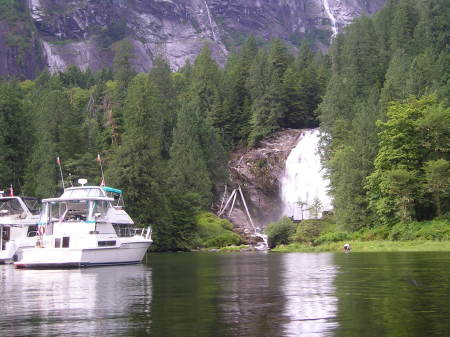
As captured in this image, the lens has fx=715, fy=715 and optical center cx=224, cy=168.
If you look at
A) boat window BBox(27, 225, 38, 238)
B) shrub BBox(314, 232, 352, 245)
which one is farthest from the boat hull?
shrub BBox(314, 232, 352, 245)

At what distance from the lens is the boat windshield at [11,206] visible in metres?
64.6

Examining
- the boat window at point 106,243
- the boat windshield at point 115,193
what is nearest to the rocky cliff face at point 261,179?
the boat windshield at point 115,193

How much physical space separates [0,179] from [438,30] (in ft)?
212

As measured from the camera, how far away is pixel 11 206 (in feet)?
214

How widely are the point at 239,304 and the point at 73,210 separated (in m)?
32.0

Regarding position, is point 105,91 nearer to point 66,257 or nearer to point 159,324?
point 66,257

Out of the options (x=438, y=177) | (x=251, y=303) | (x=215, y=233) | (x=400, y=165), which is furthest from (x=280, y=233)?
(x=251, y=303)

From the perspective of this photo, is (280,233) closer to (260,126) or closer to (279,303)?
(260,126)

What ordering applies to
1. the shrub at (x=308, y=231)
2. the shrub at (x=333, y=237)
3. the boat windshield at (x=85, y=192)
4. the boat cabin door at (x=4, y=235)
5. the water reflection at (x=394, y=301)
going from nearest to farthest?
the water reflection at (x=394, y=301)
the boat windshield at (x=85, y=192)
the boat cabin door at (x=4, y=235)
the shrub at (x=333, y=237)
the shrub at (x=308, y=231)

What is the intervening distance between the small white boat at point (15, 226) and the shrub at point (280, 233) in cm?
2497

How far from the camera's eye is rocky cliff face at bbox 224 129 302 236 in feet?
309

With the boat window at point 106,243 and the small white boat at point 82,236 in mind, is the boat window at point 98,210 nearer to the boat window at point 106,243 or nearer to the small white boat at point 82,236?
the small white boat at point 82,236

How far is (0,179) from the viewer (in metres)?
79.2

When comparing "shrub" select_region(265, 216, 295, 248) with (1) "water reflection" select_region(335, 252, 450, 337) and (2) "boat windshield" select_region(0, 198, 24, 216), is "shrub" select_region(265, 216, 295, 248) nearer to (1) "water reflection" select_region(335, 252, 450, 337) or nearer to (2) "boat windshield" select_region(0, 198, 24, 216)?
(2) "boat windshield" select_region(0, 198, 24, 216)
